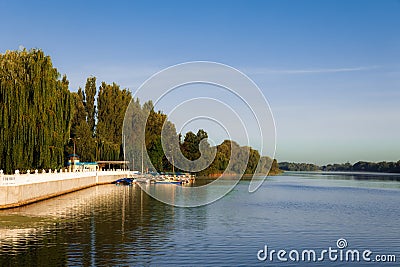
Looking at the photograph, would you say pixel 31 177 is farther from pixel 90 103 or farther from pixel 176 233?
pixel 90 103

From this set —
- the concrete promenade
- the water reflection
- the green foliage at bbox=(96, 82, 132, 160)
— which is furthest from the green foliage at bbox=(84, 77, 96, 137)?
the water reflection

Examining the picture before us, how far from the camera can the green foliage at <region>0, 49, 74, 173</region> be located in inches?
1522

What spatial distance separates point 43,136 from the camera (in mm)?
40938

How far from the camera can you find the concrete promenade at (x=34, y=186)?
102 feet

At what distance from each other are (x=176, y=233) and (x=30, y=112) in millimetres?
20424

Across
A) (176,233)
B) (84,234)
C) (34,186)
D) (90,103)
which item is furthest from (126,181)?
(84,234)

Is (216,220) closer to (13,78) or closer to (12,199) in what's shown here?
(12,199)

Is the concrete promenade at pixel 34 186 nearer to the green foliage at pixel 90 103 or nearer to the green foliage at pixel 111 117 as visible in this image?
the green foliage at pixel 111 117

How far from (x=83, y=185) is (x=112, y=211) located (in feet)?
83.4

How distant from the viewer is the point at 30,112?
4078 cm

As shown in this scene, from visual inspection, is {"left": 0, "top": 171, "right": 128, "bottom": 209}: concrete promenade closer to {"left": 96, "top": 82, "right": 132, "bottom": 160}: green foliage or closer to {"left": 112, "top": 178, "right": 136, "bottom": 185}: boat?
{"left": 112, "top": 178, "right": 136, "bottom": 185}: boat

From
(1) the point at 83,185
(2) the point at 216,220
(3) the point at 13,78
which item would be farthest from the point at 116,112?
(2) the point at 216,220

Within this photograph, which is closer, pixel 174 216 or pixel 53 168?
pixel 174 216

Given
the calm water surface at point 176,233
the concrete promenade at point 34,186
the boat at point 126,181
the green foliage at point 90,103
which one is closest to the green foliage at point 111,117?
the green foliage at point 90,103
